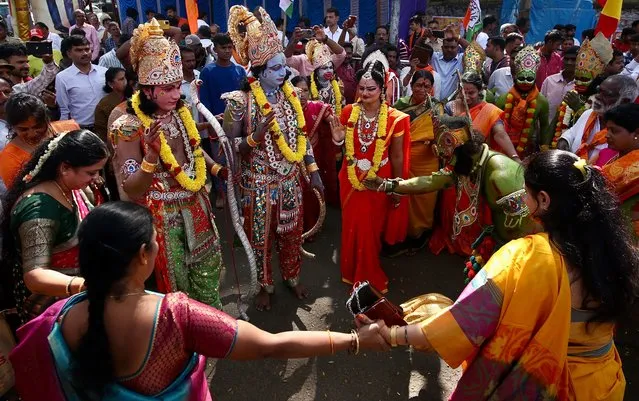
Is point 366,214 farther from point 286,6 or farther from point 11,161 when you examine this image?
point 286,6

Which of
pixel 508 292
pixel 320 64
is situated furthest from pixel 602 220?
pixel 320 64

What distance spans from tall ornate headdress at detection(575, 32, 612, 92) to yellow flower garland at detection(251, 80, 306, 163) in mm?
3214

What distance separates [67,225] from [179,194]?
2.89 ft

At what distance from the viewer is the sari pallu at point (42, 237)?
215 centimetres

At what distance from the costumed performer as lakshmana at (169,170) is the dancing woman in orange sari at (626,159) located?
261 centimetres

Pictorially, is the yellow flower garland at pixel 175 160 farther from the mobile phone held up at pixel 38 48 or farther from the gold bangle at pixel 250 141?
the mobile phone held up at pixel 38 48

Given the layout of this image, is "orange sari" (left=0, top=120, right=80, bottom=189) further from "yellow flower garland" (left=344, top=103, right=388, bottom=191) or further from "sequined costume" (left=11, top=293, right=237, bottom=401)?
"yellow flower garland" (left=344, top=103, right=388, bottom=191)

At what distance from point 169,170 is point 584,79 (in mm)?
4398

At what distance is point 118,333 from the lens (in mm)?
1473

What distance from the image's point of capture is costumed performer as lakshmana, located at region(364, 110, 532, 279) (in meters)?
Answer: 2.68

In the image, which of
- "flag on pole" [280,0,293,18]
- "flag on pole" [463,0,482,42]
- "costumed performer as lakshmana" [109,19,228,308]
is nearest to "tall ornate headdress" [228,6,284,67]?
"costumed performer as lakshmana" [109,19,228,308]

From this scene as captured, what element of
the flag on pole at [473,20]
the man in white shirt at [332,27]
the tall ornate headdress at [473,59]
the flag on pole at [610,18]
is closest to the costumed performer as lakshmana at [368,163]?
the tall ornate headdress at [473,59]

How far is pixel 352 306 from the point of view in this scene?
222 centimetres

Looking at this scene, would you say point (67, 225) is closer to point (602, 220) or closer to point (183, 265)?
point (183, 265)
